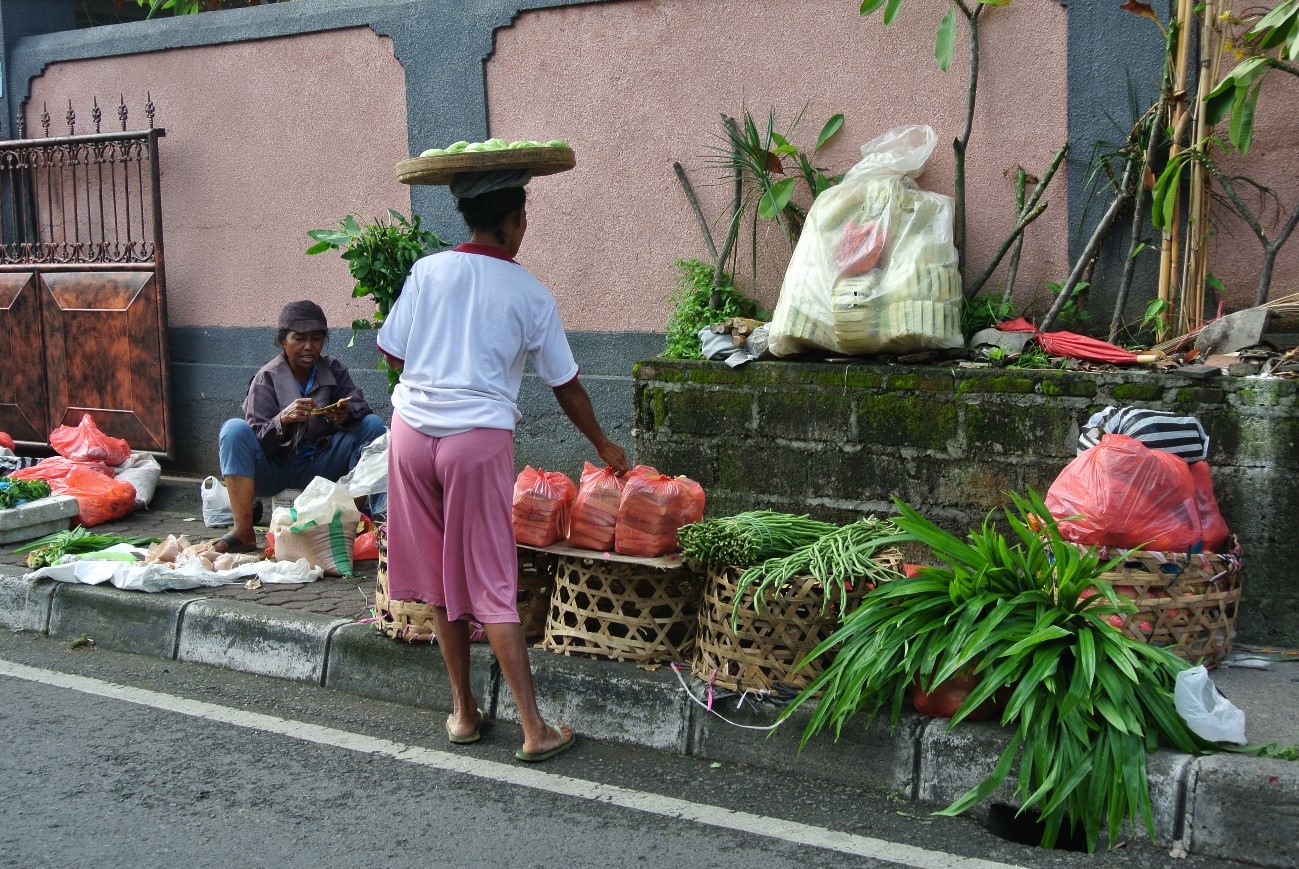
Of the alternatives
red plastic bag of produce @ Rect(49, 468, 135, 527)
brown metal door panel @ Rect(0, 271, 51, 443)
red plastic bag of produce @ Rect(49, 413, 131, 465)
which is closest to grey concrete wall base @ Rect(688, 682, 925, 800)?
red plastic bag of produce @ Rect(49, 468, 135, 527)

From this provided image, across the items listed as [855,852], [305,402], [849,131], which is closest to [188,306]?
[305,402]

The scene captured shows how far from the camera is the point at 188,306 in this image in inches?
329

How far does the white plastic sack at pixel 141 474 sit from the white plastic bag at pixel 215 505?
814 millimetres

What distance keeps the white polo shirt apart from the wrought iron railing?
15.2 feet

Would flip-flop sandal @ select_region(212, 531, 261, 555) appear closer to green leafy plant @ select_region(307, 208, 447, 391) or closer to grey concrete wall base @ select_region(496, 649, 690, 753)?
green leafy plant @ select_region(307, 208, 447, 391)

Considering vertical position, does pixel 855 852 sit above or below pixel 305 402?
below

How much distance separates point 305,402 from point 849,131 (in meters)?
2.95

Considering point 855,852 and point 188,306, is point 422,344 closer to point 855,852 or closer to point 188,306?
point 855,852

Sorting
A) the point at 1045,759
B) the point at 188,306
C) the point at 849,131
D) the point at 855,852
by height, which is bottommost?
the point at 855,852

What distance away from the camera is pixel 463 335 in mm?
3975

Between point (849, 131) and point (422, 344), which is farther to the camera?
point (849, 131)

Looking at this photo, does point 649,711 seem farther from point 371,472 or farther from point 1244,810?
point 371,472

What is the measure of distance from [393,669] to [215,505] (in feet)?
9.30

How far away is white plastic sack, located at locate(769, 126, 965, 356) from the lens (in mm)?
5270
